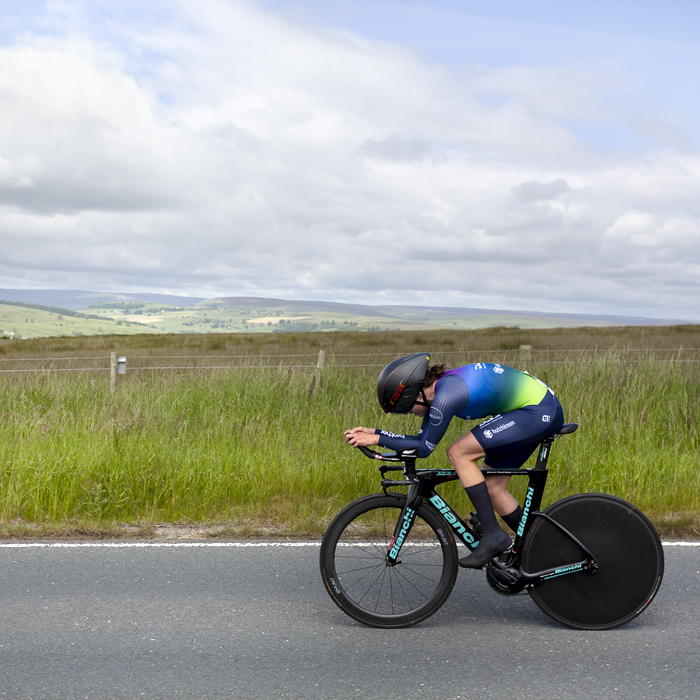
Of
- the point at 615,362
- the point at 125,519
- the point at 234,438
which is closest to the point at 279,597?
the point at 125,519

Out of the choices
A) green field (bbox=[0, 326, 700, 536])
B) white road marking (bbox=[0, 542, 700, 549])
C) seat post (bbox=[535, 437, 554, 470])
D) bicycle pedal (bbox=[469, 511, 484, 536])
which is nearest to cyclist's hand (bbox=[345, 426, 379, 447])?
bicycle pedal (bbox=[469, 511, 484, 536])

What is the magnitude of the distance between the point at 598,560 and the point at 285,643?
1.86m

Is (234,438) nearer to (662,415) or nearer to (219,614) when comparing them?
(219,614)

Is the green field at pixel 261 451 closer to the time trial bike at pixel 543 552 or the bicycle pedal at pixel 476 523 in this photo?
the time trial bike at pixel 543 552

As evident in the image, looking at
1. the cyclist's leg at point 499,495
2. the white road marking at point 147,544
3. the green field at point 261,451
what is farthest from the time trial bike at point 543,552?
the green field at point 261,451

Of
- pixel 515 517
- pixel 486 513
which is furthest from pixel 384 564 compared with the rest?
pixel 515 517

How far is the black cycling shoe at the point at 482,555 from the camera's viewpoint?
3.84 metres

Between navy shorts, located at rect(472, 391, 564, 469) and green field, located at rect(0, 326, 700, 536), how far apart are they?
2.48 m

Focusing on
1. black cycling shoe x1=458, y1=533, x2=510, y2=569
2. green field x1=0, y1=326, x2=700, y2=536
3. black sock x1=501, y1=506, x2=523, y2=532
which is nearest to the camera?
black cycling shoe x1=458, y1=533, x2=510, y2=569

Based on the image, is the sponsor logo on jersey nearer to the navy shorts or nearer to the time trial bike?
the navy shorts

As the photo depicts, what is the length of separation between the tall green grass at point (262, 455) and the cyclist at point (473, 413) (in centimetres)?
243

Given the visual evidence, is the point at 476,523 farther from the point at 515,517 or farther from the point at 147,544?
the point at 147,544

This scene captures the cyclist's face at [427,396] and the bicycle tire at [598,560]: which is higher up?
the cyclist's face at [427,396]

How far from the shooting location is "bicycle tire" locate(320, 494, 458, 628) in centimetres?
393
